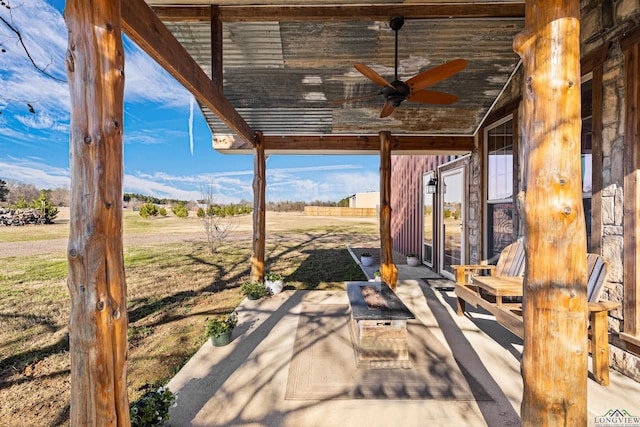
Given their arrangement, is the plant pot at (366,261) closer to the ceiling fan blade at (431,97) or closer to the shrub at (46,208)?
the ceiling fan blade at (431,97)

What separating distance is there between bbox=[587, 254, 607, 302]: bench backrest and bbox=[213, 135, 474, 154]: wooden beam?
2.99 meters

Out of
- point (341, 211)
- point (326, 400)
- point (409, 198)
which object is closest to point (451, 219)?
point (409, 198)

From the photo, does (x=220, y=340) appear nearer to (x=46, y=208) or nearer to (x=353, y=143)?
(x=353, y=143)

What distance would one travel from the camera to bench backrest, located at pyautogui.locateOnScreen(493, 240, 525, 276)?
328cm

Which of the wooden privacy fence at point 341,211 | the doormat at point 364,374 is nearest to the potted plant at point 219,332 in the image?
the doormat at point 364,374

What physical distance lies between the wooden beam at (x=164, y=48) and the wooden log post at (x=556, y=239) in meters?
2.30

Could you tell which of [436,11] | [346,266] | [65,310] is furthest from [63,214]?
[436,11]

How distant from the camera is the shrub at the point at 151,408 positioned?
5.17 feet

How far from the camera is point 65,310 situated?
4.12 m

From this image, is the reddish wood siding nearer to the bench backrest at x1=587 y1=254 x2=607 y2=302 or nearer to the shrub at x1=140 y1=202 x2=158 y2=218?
the bench backrest at x1=587 y1=254 x2=607 y2=302

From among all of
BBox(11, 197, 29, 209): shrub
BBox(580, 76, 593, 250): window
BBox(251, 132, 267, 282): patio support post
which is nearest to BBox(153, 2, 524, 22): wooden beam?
BBox(580, 76, 593, 250): window

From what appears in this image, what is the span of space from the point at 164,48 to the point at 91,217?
1.44m

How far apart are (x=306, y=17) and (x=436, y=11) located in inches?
56.1

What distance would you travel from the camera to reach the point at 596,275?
241cm
